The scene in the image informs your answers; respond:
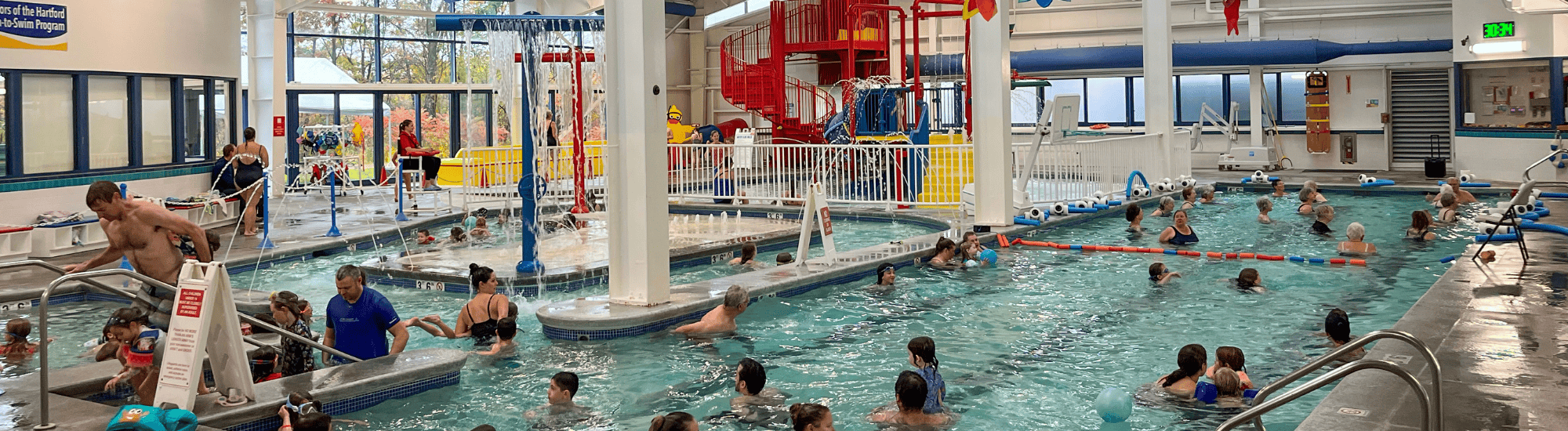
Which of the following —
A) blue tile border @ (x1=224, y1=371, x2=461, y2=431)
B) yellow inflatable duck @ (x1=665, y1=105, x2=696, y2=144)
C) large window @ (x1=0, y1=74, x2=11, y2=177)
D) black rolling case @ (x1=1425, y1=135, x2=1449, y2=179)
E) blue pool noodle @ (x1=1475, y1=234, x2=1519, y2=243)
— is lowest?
blue tile border @ (x1=224, y1=371, x2=461, y2=431)

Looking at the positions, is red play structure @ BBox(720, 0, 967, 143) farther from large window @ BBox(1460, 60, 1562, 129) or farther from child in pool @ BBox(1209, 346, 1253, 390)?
child in pool @ BBox(1209, 346, 1253, 390)

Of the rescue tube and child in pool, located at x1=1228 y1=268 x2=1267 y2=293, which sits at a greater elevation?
the rescue tube

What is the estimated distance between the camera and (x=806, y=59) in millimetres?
27453

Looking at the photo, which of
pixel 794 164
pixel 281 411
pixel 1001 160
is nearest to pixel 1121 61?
pixel 794 164

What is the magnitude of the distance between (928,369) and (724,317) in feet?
9.04

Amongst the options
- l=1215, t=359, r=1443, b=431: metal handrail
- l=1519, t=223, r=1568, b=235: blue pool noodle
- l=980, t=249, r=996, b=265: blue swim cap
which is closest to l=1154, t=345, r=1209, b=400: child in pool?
l=1215, t=359, r=1443, b=431: metal handrail

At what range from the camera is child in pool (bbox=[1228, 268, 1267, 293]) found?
10.8 meters

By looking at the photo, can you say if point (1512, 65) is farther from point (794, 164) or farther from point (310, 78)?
point (310, 78)

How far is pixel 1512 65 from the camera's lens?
67.4 ft

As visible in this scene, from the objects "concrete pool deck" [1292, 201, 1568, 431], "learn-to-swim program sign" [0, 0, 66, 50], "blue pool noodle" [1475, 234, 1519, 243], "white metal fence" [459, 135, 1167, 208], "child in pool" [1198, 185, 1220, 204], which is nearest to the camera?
"concrete pool deck" [1292, 201, 1568, 431]

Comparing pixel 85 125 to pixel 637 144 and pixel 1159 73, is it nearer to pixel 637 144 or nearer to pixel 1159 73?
pixel 637 144

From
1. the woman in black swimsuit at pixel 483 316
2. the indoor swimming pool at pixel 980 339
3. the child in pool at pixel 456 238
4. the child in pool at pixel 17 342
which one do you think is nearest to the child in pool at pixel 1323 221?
the indoor swimming pool at pixel 980 339

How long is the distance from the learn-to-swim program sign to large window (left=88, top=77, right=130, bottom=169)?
2.83 ft

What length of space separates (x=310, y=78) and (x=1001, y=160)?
17.3m
